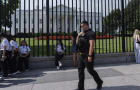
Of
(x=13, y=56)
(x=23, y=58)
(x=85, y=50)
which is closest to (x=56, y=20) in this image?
(x=23, y=58)

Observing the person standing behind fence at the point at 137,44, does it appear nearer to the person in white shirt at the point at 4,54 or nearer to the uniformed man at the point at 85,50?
the uniformed man at the point at 85,50

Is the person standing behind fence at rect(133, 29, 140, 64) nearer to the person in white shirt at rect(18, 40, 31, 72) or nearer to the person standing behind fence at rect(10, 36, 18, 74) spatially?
the person in white shirt at rect(18, 40, 31, 72)

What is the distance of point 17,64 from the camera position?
21.1 ft

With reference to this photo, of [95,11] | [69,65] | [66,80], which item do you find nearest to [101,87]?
[66,80]

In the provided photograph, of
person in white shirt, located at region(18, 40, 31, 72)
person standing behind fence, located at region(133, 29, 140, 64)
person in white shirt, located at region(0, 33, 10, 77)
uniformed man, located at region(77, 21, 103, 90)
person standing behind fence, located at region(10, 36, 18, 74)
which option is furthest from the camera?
person standing behind fence, located at region(133, 29, 140, 64)

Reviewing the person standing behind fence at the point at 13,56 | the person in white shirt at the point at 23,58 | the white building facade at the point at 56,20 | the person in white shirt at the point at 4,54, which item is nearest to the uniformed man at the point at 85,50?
the white building facade at the point at 56,20

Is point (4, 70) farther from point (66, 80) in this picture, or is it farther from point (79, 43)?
point (79, 43)

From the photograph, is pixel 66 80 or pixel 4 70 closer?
pixel 66 80

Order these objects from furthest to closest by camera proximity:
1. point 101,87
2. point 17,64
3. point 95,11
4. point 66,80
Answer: point 95,11
point 17,64
point 66,80
point 101,87

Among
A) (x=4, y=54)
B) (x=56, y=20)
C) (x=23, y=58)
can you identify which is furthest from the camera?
(x=56, y=20)

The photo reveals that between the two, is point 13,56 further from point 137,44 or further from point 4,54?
point 137,44

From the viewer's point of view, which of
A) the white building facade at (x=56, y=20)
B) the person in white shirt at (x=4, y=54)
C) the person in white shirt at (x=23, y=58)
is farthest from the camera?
the white building facade at (x=56, y=20)

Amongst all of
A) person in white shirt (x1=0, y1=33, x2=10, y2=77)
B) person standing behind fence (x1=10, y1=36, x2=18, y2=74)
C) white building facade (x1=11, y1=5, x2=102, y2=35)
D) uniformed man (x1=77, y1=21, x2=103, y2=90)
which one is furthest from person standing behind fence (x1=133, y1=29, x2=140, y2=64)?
person in white shirt (x1=0, y1=33, x2=10, y2=77)

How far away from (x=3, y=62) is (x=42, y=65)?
6.06ft
